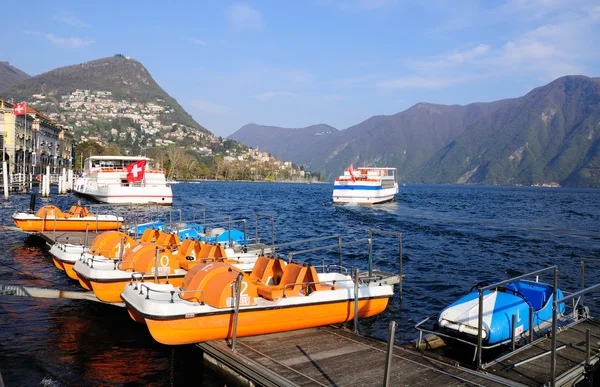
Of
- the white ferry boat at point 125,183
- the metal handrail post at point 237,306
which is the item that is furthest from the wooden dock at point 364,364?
the white ferry boat at point 125,183

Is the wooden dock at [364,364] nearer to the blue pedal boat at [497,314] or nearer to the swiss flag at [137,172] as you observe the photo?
the blue pedal boat at [497,314]

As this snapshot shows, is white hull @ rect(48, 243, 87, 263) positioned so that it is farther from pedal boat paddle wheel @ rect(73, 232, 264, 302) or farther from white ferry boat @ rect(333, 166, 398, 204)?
white ferry boat @ rect(333, 166, 398, 204)

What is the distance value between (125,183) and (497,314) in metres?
53.1

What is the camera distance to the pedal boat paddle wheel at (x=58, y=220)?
25.3 metres

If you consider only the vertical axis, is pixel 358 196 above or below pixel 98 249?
below

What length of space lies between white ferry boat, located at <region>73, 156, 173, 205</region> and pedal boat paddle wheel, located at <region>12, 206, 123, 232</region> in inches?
1014

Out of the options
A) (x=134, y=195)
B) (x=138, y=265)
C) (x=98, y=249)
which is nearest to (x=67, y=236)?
(x=98, y=249)

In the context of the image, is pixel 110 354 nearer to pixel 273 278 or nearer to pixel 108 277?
pixel 108 277

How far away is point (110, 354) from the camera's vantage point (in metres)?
10.8

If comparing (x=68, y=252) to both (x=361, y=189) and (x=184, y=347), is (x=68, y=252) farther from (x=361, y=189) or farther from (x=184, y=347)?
(x=361, y=189)

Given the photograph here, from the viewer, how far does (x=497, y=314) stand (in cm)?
1083

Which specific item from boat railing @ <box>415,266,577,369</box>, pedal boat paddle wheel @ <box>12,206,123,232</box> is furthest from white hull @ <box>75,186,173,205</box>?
boat railing @ <box>415,266,577,369</box>

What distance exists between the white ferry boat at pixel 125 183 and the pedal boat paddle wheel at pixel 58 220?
25752 mm

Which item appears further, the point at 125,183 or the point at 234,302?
the point at 125,183
